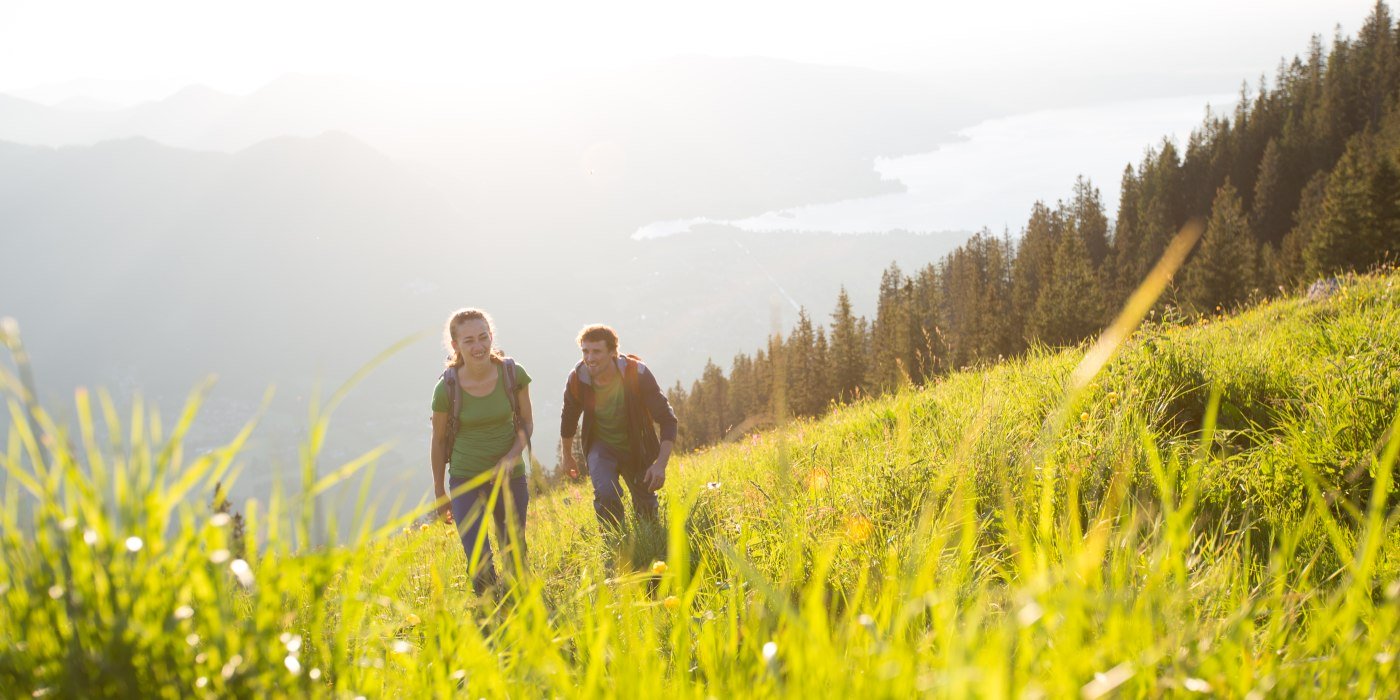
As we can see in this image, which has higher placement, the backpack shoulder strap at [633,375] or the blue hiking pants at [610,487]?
the backpack shoulder strap at [633,375]

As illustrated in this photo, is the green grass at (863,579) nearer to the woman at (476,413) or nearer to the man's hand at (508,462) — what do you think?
the man's hand at (508,462)

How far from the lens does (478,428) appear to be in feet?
19.3

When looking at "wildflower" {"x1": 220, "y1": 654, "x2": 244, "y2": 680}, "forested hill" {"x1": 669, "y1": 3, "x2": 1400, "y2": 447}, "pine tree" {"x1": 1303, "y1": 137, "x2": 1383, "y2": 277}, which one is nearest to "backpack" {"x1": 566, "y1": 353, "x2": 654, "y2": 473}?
"wildflower" {"x1": 220, "y1": 654, "x2": 244, "y2": 680}

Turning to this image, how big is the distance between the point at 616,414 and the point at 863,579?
4.92m

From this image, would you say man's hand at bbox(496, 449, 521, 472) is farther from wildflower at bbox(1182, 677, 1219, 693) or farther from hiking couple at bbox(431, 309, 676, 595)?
wildflower at bbox(1182, 677, 1219, 693)

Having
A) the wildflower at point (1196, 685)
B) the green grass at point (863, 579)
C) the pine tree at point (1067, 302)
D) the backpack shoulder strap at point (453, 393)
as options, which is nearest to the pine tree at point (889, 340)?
the pine tree at point (1067, 302)

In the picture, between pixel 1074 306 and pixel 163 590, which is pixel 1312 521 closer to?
pixel 163 590

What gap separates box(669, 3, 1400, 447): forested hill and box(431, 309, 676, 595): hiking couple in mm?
58107

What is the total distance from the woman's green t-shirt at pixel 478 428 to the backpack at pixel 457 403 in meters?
0.02

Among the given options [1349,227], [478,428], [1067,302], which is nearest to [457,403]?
[478,428]

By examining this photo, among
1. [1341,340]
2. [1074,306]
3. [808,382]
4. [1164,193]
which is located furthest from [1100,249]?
[1341,340]

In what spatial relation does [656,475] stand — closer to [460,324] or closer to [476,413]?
[476,413]

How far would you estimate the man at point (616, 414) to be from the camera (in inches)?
254

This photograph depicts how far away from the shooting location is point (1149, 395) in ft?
15.3
